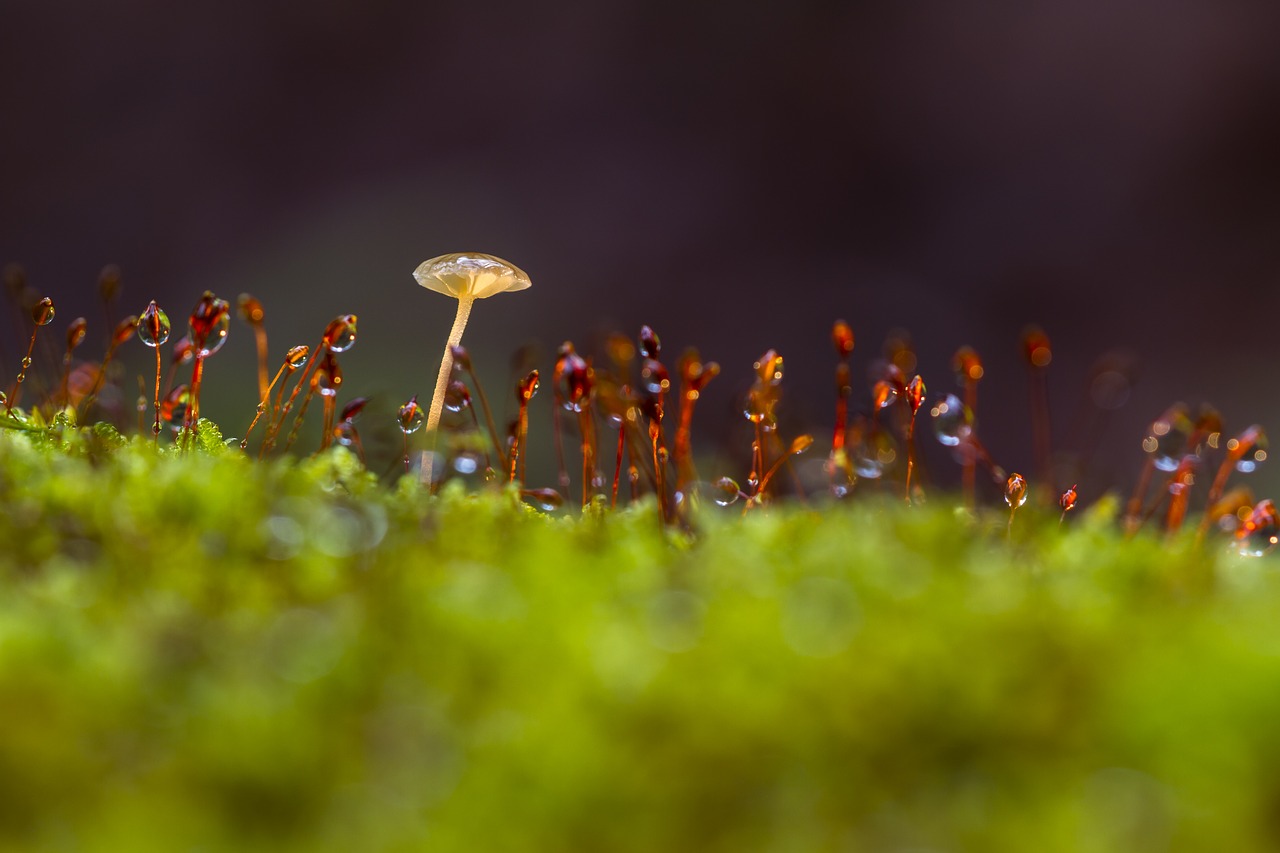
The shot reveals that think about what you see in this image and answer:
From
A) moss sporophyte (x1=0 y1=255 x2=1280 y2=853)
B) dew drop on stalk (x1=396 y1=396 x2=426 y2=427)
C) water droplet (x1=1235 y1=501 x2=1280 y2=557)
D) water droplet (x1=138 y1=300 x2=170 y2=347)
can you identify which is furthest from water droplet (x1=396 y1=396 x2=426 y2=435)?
water droplet (x1=1235 y1=501 x2=1280 y2=557)

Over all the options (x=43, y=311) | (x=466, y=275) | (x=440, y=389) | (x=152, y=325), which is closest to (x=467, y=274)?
(x=466, y=275)

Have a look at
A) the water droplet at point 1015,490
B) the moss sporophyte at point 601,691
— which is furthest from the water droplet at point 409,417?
the water droplet at point 1015,490

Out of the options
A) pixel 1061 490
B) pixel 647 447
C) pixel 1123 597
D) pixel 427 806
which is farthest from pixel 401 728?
pixel 1061 490

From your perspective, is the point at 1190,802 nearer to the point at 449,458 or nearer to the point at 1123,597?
the point at 1123,597

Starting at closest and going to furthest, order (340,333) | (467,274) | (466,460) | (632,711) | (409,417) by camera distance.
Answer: (632,711)
(466,460)
(340,333)
(409,417)
(467,274)

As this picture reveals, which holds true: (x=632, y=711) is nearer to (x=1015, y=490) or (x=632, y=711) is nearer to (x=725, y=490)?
(x=725, y=490)

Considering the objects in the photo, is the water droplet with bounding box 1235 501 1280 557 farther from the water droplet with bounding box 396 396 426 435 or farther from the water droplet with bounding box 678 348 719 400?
the water droplet with bounding box 396 396 426 435
